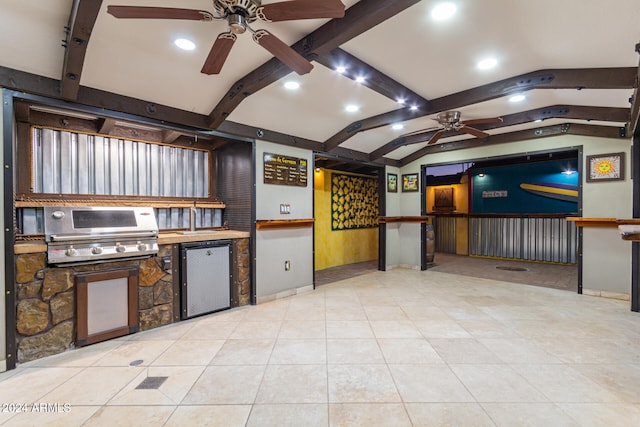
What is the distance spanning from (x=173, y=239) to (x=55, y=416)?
76.5 inches

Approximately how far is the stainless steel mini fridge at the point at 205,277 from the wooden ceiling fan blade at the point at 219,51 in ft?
7.48

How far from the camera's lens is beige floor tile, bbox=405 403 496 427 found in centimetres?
184

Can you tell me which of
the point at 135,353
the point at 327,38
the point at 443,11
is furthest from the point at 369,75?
the point at 135,353

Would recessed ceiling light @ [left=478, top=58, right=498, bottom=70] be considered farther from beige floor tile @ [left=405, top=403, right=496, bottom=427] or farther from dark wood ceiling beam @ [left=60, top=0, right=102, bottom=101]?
dark wood ceiling beam @ [left=60, top=0, right=102, bottom=101]

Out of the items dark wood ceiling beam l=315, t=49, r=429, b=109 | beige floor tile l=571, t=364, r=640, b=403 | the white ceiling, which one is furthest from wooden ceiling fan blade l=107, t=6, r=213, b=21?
beige floor tile l=571, t=364, r=640, b=403

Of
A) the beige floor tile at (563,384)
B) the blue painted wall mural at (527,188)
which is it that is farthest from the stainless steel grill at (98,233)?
the blue painted wall mural at (527,188)

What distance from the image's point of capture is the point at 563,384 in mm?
2234

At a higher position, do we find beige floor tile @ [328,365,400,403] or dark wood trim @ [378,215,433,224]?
dark wood trim @ [378,215,433,224]

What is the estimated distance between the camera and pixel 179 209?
4.25 metres

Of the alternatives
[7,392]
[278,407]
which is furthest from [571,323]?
[7,392]

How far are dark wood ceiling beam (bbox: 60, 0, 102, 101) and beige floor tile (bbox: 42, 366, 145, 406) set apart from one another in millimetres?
2584

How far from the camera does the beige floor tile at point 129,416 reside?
1857mm

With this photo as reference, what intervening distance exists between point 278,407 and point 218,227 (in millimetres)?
3221

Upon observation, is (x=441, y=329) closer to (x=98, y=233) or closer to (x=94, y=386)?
(x=94, y=386)
